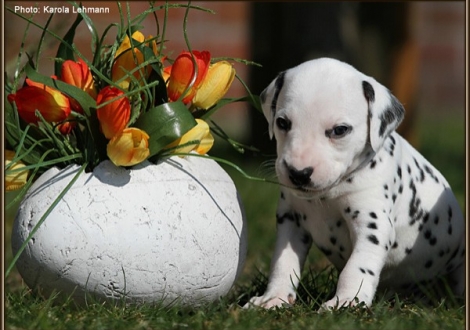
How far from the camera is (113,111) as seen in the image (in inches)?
143

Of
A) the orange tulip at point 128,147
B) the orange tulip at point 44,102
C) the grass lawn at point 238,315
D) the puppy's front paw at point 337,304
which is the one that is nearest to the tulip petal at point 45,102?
the orange tulip at point 44,102

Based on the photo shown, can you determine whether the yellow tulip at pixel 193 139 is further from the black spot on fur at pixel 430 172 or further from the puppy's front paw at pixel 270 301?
the black spot on fur at pixel 430 172

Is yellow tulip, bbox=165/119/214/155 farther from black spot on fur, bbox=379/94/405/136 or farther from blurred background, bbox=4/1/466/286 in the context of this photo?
blurred background, bbox=4/1/466/286

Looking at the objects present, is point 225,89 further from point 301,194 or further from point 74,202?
point 74,202

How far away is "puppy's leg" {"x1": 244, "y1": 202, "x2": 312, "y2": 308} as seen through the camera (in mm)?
3971

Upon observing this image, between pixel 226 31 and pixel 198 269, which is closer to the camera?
pixel 198 269

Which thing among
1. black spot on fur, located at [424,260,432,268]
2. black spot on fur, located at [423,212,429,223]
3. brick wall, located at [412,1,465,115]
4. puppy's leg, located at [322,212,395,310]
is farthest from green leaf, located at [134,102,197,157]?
brick wall, located at [412,1,465,115]

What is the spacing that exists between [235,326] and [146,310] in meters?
0.46

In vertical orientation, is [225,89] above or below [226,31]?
above

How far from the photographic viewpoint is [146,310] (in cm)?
363

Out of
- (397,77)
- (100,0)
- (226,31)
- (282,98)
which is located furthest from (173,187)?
(226,31)

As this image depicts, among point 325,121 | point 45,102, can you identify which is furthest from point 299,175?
point 45,102

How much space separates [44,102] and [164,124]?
21.9 inches

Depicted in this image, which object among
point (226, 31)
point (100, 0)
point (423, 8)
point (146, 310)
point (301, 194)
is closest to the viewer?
point (146, 310)
